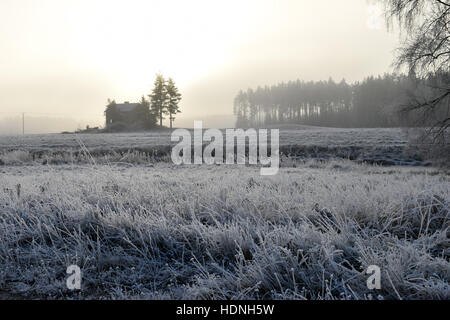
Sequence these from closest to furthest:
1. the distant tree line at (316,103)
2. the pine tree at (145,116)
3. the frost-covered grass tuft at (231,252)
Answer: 1. the frost-covered grass tuft at (231,252)
2. the pine tree at (145,116)
3. the distant tree line at (316,103)

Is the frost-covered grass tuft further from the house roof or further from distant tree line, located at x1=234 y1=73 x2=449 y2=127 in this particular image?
distant tree line, located at x1=234 y1=73 x2=449 y2=127

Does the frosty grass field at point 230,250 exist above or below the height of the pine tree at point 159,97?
below

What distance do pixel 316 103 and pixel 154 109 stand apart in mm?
51775

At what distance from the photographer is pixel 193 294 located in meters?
2.03

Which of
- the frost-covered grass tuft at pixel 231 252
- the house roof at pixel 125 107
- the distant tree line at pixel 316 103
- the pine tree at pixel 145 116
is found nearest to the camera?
the frost-covered grass tuft at pixel 231 252

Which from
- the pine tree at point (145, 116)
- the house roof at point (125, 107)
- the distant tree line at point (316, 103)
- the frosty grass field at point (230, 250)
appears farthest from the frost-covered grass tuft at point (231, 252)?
the distant tree line at point (316, 103)

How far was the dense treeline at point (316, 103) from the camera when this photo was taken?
3055 inches

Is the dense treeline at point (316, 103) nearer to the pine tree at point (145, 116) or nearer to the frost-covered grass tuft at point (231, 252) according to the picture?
the pine tree at point (145, 116)

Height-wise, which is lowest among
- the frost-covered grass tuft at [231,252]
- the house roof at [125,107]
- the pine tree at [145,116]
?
the frost-covered grass tuft at [231,252]

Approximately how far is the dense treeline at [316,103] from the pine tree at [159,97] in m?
34.7

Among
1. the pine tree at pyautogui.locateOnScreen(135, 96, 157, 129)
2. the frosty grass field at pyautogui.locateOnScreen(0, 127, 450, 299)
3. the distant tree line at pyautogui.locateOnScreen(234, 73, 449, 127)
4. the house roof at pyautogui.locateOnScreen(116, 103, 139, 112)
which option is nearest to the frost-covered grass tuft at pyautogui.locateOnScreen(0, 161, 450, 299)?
the frosty grass field at pyautogui.locateOnScreen(0, 127, 450, 299)

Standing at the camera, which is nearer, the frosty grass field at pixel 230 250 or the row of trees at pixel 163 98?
the frosty grass field at pixel 230 250

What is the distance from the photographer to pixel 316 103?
87938 millimetres
